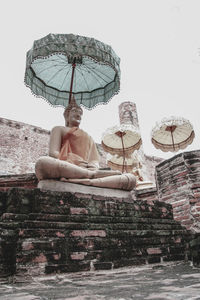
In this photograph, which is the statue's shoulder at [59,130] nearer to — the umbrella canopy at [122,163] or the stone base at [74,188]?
the stone base at [74,188]

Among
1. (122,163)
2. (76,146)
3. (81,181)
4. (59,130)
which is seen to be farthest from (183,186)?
(122,163)

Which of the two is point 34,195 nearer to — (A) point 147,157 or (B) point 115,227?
(B) point 115,227

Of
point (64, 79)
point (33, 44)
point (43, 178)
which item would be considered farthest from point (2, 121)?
point (43, 178)

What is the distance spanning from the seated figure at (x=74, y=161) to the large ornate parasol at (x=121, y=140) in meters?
4.69

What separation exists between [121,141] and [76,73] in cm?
449

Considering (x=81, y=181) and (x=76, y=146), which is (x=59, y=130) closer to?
(x=76, y=146)

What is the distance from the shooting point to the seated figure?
2805 millimetres

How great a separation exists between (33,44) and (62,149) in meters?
1.46

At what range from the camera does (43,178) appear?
9.18 feet

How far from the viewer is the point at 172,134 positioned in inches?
320

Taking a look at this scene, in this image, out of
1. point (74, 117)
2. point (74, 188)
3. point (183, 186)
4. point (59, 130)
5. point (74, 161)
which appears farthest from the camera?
point (183, 186)

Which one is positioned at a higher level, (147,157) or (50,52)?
(147,157)

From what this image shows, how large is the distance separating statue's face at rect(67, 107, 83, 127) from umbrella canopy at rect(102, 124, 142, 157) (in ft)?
15.3

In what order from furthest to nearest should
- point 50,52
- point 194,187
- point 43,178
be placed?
1. point 194,187
2. point 50,52
3. point 43,178
